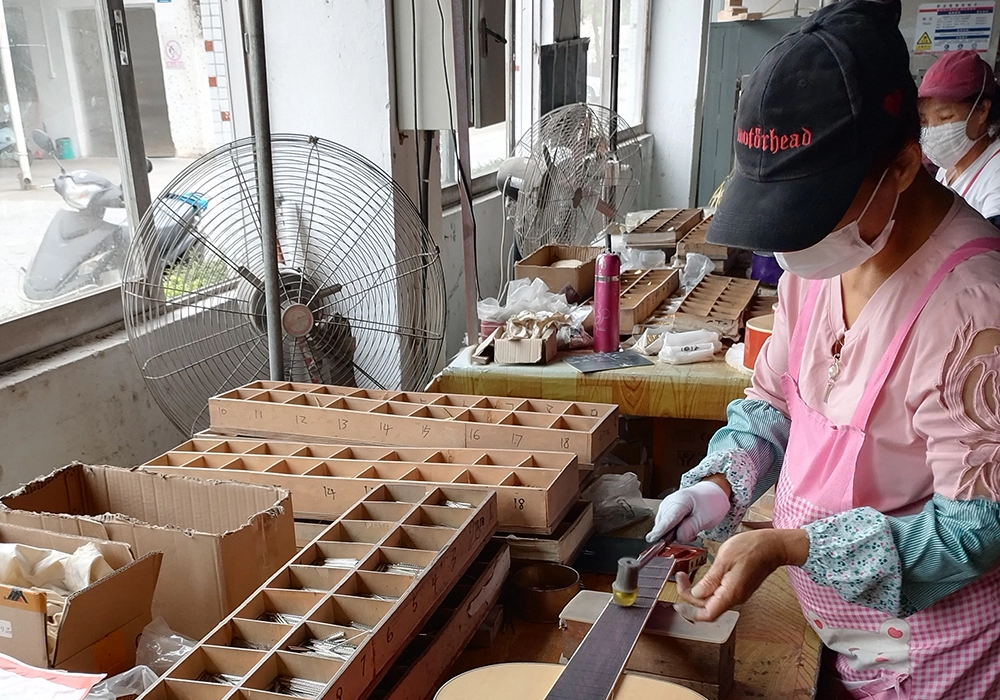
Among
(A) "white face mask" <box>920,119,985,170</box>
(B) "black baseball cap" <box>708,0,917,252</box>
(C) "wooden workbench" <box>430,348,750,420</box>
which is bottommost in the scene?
(C) "wooden workbench" <box>430,348,750,420</box>

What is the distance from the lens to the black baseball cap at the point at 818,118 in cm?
92

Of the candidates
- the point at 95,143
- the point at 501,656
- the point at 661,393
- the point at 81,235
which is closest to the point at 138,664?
the point at 501,656

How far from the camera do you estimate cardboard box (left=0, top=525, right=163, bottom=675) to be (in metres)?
1.01

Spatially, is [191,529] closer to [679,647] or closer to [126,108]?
[679,647]

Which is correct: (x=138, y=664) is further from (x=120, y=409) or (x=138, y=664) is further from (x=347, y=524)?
(x=120, y=409)

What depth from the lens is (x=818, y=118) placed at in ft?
3.02

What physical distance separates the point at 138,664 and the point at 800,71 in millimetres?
1101

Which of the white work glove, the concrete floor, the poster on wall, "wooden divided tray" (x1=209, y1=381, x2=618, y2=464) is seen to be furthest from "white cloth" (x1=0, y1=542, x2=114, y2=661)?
the poster on wall

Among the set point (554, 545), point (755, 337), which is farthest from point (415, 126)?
point (554, 545)

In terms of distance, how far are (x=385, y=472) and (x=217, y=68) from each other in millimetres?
2150

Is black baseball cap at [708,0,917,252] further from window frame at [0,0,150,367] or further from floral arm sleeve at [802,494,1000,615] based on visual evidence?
window frame at [0,0,150,367]

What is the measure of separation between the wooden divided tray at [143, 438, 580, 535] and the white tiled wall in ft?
6.09

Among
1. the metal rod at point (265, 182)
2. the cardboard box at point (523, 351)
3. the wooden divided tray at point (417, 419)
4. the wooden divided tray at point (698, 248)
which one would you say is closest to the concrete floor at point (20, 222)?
the metal rod at point (265, 182)

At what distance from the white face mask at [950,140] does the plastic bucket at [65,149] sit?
265 centimetres
